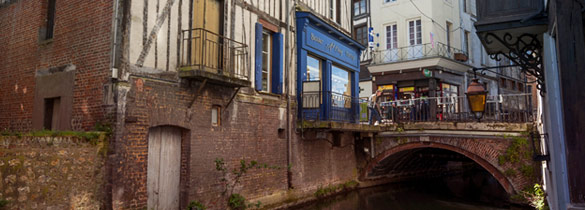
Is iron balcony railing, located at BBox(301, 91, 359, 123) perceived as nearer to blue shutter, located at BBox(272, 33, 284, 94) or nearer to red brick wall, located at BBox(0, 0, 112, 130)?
blue shutter, located at BBox(272, 33, 284, 94)

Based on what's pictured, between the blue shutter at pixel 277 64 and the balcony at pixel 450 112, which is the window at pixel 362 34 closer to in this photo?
the balcony at pixel 450 112

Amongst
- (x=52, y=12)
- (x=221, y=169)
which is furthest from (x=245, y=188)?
(x=52, y=12)

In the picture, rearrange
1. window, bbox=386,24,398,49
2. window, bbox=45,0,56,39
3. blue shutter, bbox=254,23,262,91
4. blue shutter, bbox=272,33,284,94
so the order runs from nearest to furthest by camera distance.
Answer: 1. window, bbox=45,0,56,39
2. blue shutter, bbox=254,23,262,91
3. blue shutter, bbox=272,33,284,94
4. window, bbox=386,24,398,49

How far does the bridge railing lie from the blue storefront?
1.59 m

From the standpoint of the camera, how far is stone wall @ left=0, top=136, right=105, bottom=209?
5215 mm

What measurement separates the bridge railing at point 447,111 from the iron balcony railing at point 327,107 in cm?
140

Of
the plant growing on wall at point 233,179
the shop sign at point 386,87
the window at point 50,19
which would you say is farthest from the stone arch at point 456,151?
the window at point 50,19

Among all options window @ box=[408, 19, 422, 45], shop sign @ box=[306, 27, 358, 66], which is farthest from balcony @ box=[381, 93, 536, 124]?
window @ box=[408, 19, 422, 45]

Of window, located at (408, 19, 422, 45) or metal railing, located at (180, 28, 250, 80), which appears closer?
metal railing, located at (180, 28, 250, 80)

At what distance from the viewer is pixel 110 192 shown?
6512mm

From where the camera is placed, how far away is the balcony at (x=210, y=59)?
773cm

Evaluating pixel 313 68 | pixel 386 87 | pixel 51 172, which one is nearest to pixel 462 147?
pixel 313 68

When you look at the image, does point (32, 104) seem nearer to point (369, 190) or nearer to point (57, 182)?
point (57, 182)

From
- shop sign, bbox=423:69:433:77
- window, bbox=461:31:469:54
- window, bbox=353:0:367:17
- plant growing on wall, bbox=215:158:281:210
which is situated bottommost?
plant growing on wall, bbox=215:158:281:210
